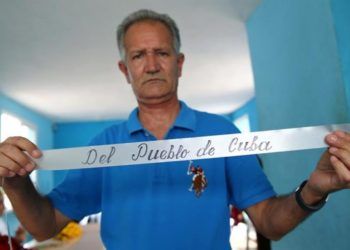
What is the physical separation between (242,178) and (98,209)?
1.26 feet

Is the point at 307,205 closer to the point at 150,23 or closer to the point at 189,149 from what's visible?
the point at 189,149

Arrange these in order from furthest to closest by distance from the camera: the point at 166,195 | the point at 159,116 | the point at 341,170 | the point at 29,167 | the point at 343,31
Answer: the point at 343,31 → the point at 159,116 → the point at 166,195 → the point at 29,167 → the point at 341,170

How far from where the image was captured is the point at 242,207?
80 cm

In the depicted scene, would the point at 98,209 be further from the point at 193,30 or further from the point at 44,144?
the point at 44,144

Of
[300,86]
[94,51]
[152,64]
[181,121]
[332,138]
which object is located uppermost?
[94,51]

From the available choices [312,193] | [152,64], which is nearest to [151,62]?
[152,64]

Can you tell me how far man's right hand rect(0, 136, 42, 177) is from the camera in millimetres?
634

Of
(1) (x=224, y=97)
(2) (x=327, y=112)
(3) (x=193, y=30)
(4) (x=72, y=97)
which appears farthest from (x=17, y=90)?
(2) (x=327, y=112)

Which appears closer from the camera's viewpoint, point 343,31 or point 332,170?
point 332,170

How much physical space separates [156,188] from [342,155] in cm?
41

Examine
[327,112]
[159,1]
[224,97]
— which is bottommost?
[327,112]

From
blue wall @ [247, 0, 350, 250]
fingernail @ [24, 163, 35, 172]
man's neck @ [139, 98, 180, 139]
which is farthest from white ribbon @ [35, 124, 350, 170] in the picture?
blue wall @ [247, 0, 350, 250]

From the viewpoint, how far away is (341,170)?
1.84ft

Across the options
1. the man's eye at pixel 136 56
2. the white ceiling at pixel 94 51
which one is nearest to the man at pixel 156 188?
the man's eye at pixel 136 56
